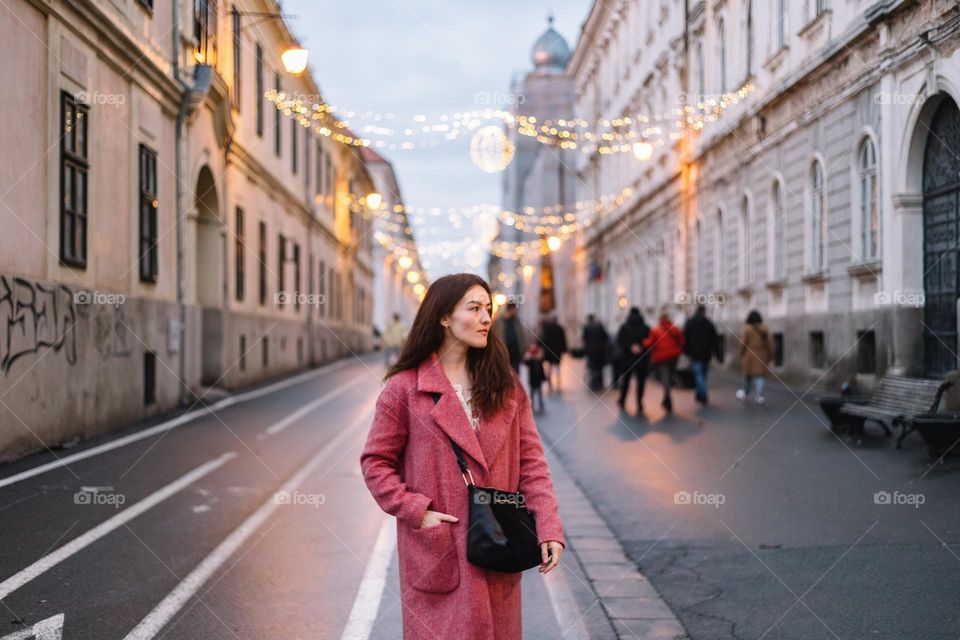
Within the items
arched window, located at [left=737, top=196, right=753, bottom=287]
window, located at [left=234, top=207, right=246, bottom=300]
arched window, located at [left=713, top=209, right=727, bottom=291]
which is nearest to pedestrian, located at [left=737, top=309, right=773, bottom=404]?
arched window, located at [left=737, top=196, right=753, bottom=287]

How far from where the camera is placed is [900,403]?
12.3m

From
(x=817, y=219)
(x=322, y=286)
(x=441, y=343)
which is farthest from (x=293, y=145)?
(x=441, y=343)

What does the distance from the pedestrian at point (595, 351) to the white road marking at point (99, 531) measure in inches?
510

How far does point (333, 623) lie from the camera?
5.55 m

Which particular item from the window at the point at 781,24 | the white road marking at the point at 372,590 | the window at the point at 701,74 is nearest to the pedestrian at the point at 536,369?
the window at the point at 781,24

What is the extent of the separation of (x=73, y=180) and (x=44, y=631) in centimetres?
944

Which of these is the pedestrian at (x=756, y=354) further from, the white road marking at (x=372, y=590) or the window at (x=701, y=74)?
the window at (x=701, y=74)

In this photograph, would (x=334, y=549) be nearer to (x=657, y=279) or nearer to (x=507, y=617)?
(x=507, y=617)

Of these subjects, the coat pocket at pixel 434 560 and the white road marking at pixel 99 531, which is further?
the white road marking at pixel 99 531

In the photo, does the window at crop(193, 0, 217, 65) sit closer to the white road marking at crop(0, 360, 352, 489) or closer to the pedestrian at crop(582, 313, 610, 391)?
the white road marking at crop(0, 360, 352, 489)

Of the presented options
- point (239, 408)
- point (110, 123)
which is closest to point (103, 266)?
point (110, 123)

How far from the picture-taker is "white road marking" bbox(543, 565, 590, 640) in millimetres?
5391

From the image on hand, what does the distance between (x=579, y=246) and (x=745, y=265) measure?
32.9 metres

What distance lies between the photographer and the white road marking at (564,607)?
17.7ft
